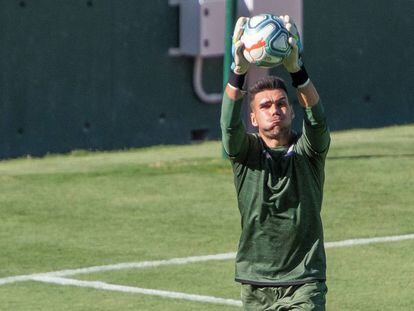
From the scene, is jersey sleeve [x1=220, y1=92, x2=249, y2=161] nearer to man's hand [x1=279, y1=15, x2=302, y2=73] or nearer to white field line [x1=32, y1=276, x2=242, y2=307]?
man's hand [x1=279, y1=15, x2=302, y2=73]

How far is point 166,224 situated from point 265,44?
6.01 metres

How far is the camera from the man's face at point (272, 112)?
7250 millimetres

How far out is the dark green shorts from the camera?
7.21 metres

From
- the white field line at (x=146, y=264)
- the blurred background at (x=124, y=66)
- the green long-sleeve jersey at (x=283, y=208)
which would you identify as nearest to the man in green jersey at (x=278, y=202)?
the green long-sleeve jersey at (x=283, y=208)

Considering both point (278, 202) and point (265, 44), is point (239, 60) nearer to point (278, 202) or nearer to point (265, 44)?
point (265, 44)

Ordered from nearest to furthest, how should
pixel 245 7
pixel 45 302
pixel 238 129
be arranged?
1. pixel 238 129
2. pixel 45 302
3. pixel 245 7

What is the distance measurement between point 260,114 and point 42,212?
260 inches

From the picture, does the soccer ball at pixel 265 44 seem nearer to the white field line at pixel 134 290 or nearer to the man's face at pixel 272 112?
the man's face at pixel 272 112

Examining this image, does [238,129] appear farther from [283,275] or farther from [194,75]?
[194,75]

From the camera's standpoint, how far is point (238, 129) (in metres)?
7.19

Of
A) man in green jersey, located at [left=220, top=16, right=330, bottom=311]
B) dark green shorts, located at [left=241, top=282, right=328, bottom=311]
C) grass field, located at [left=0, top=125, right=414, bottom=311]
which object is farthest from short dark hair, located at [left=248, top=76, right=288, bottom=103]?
grass field, located at [left=0, top=125, right=414, bottom=311]

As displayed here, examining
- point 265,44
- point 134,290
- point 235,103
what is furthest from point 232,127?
point 134,290

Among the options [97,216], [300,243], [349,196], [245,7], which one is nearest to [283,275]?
[300,243]

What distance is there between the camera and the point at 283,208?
7348 mm
